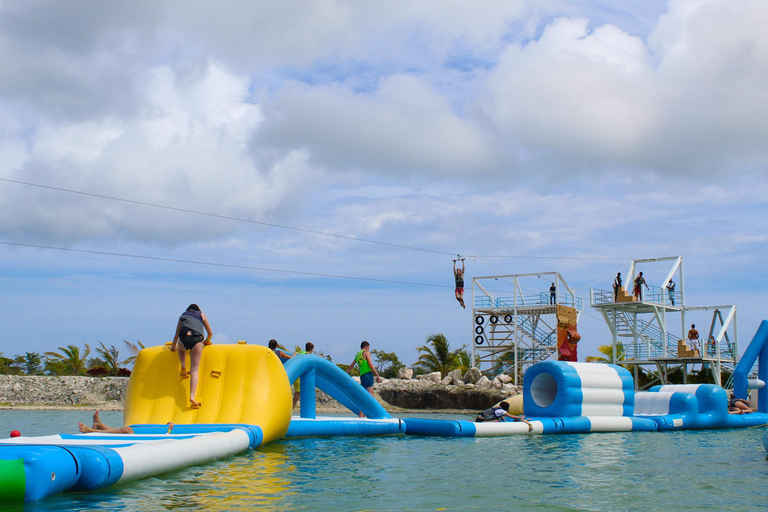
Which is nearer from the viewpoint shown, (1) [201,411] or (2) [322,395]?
(1) [201,411]

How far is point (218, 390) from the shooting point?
400 inches

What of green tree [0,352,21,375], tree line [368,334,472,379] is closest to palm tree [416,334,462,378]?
tree line [368,334,472,379]

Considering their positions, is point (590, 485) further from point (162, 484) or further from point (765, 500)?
point (162, 484)

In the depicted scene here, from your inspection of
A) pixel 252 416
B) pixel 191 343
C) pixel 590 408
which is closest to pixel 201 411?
pixel 252 416

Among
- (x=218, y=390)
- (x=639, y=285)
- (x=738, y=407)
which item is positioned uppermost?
(x=639, y=285)

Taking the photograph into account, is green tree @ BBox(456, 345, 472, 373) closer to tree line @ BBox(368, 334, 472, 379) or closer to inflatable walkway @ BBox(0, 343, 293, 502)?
tree line @ BBox(368, 334, 472, 379)

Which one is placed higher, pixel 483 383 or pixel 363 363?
pixel 363 363

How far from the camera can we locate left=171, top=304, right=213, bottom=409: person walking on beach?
394 inches

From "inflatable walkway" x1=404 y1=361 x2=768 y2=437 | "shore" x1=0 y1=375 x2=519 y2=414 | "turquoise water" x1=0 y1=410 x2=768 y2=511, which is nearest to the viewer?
"turquoise water" x1=0 y1=410 x2=768 y2=511

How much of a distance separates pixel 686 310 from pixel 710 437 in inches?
790

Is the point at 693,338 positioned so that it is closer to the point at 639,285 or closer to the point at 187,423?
the point at 639,285

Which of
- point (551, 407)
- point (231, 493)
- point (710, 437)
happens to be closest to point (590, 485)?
point (231, 493)

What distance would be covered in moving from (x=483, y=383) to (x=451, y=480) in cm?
2776

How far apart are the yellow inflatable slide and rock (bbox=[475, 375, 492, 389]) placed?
25078 millimetres
